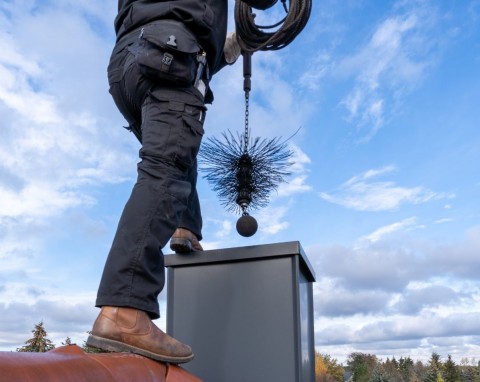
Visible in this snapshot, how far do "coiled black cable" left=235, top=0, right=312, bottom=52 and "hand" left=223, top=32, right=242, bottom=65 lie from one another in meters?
0.02

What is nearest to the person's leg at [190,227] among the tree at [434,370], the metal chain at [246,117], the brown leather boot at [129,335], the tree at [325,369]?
the metal chain at [246,117]

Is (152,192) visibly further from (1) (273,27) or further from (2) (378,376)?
(2) (378,376)

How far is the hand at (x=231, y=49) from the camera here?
7.29ft

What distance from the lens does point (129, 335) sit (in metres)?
1.28

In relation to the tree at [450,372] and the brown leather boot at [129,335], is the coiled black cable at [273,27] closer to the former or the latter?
the brown leather boot at [129,335]

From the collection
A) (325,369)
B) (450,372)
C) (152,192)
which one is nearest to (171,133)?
(152,192)

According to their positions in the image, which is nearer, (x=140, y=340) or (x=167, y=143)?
Result: (x=140, y=340)

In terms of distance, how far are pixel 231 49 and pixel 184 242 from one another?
826 millimetres

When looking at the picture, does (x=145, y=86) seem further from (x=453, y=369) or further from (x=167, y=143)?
(x=453, y=369)

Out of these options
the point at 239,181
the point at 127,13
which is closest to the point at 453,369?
the point at 239,181

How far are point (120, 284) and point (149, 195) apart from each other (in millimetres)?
231

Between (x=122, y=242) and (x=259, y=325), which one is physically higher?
(x=122, y=242)

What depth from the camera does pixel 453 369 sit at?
444 inches

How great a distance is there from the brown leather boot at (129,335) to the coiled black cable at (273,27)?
1380mm
